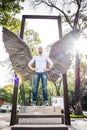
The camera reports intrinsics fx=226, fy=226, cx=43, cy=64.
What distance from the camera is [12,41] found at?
7.33 m

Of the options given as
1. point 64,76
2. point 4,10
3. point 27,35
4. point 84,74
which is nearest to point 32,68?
point 64,76

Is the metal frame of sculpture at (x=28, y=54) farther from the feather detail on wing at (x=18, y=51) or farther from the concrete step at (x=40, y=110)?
the concrete step at (x=40, y=110)

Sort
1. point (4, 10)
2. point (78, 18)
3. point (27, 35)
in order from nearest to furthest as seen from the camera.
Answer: point (4, 10), point (78, 18), point (27, 35)

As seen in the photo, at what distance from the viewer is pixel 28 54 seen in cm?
728

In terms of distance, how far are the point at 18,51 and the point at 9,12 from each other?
6.23 metres

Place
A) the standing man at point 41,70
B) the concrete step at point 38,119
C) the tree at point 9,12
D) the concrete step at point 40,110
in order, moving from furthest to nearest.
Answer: the tree at point 9,12 → the standing man at point 41,70 → the concrete step at point 40,110 → the concrete step at point 38,119

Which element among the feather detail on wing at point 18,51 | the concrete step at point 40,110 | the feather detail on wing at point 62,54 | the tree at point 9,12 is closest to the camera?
the concrete step at point 40,110

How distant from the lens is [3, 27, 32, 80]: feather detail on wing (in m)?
7.26

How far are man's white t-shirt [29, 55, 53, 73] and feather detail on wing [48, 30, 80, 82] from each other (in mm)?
323

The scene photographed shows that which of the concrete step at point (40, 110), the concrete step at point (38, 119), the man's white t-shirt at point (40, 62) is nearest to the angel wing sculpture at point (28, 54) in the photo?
the man's white t-shirt at point (40, 62)

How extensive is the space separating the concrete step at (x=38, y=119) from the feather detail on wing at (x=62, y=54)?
1571 mm

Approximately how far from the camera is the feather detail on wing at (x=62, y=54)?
24.4 ft

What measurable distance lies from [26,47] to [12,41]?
52cm

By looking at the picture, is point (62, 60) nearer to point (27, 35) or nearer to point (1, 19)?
point (1, 19)
